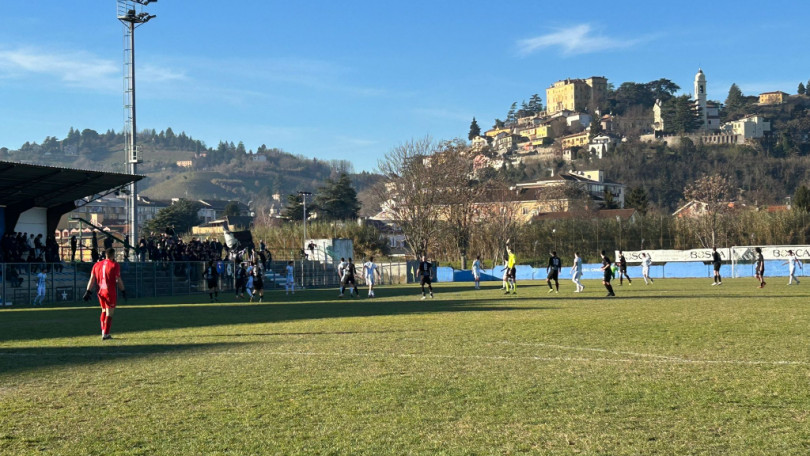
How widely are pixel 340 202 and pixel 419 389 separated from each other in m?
109

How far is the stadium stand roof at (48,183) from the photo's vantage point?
39.2 metres

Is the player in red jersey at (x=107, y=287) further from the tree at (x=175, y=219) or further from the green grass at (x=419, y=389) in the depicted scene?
the tree at (x=175, y=219)

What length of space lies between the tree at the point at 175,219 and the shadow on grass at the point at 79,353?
101 metres

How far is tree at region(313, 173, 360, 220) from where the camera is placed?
11812 cm

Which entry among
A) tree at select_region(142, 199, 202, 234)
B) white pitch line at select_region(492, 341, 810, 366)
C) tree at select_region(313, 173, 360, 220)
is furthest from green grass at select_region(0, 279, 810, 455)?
tree at select_region(142, 199, 202, 234)

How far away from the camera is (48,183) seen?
141 ft

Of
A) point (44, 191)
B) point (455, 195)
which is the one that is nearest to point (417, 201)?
point (455, 195)

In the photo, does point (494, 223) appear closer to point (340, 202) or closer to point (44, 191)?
point (340, 202)

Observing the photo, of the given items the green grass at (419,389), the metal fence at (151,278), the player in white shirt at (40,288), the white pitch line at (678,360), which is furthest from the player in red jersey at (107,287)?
the player in white shirt at (40,288)

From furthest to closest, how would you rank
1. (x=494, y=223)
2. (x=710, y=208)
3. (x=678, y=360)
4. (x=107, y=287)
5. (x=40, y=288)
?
1. (x=710, y=208)
2. (x=494, y=223)
3. (x=40, y=288)
4. (x=107, y=287)
5. (x=678, y=360)

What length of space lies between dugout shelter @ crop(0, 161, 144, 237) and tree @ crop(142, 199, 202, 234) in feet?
216

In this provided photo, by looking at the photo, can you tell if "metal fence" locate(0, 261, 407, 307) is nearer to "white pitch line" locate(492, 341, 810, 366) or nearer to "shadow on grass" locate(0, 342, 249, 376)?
"shadow on grass" locate(0, 342, 249, 376)

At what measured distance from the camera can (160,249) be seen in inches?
1951

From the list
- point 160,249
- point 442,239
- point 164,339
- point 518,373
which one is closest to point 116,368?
point 164,339
